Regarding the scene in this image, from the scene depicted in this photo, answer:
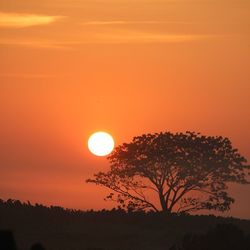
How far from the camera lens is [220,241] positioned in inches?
1726

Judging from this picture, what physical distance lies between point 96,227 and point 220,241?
19444 millimetres

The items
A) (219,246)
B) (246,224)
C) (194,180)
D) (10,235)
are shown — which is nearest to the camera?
(10,235)

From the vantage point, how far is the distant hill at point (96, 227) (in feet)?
185

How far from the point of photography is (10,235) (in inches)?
1138

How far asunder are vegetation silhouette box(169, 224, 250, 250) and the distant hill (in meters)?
9.65

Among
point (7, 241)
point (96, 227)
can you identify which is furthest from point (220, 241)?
point (96, 227)

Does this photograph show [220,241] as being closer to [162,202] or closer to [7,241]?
[7,241]

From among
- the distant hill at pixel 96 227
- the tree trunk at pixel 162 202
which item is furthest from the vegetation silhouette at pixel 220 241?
the tree trunk at pixel 162 202

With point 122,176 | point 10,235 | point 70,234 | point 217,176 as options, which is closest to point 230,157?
point 217,176

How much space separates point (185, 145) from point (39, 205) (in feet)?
48.7

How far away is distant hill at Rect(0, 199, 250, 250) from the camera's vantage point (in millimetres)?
56281

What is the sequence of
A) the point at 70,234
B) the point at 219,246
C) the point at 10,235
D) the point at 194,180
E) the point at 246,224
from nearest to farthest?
1. the point at 10,235
2. the point at 219,246
3. the point at 70,234
4. the point at 246,224
5. the point at 194,180

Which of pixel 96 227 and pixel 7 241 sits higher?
pixel 96 227

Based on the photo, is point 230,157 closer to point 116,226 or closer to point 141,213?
point 141,213
